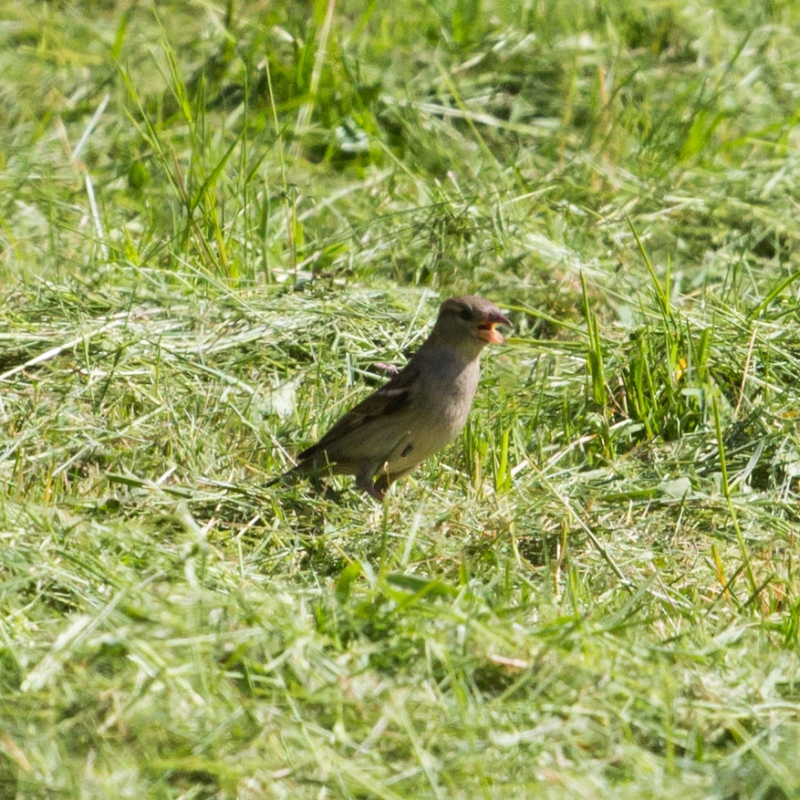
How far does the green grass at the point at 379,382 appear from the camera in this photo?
3.20 m

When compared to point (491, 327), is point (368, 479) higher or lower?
lower

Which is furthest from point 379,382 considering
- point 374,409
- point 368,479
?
point 368,479

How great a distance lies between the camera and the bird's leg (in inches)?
193

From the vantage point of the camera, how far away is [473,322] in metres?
4.98

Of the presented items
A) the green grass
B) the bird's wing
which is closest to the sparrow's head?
the bird's wing

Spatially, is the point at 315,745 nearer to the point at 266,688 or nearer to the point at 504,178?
the point at 266,688

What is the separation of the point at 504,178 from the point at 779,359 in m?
1.88

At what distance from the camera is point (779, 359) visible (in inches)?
211

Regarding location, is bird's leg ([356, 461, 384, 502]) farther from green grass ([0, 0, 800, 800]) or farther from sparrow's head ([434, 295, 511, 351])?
sparrow's head ([434, 295, 511, 351])

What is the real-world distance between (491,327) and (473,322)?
2.6 inches

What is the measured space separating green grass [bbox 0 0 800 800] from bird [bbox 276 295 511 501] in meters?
0.12

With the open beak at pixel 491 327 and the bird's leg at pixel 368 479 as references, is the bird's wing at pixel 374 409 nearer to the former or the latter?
the bird's leg at pixel 368 479

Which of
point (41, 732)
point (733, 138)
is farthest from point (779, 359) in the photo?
point (41, 732)

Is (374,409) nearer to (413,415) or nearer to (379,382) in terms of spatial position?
(413,415)
